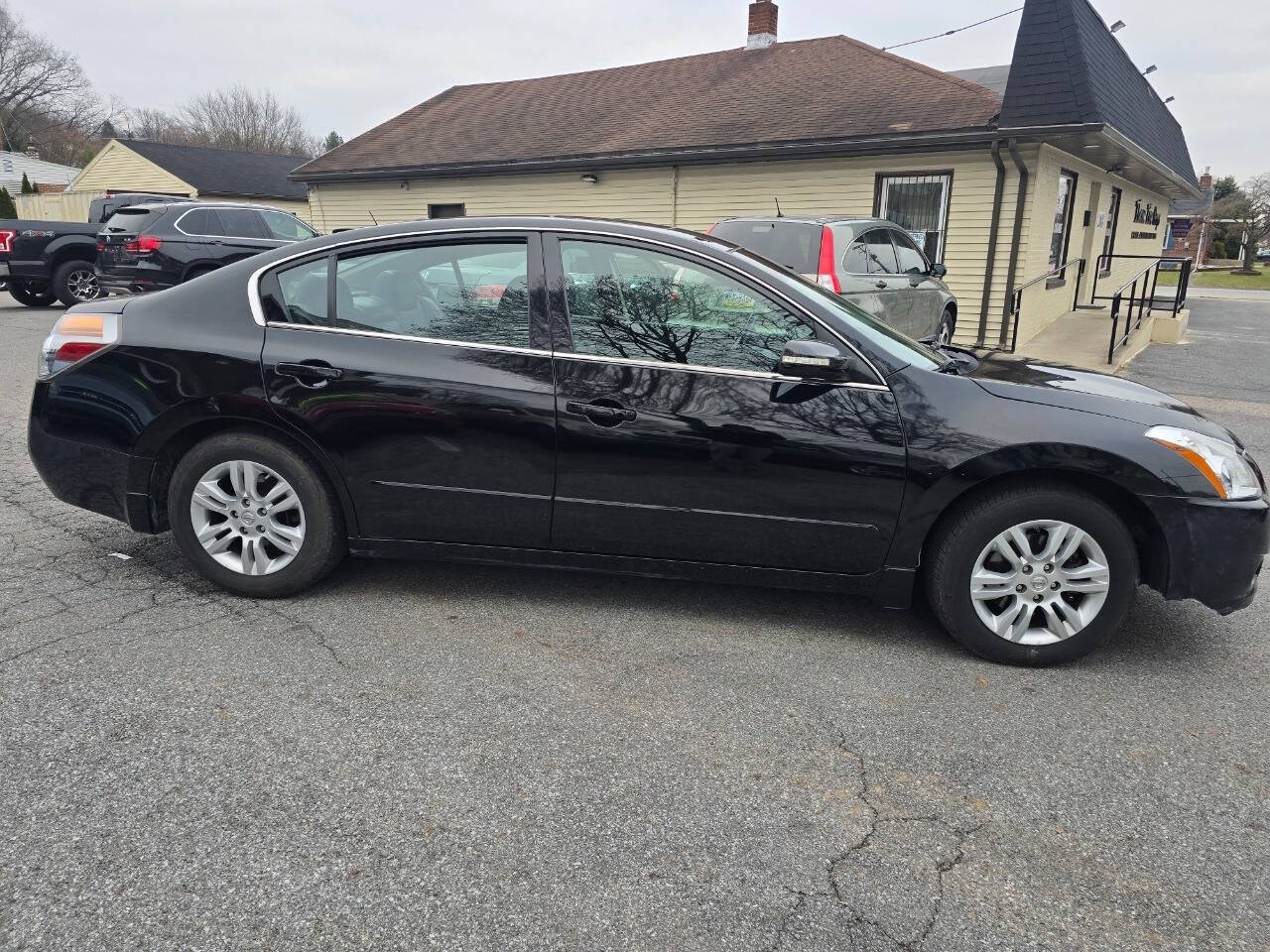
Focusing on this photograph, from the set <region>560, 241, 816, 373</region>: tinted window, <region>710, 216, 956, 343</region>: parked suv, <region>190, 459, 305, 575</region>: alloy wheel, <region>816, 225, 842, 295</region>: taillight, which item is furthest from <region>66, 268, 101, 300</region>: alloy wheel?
<region>560, 241, 816, 373</region>: tinted window

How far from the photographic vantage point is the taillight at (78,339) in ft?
12.3

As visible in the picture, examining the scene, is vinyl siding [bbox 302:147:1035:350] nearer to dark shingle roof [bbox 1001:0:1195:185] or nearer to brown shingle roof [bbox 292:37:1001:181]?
brown shingle roof [bbox 292:37:1001:181]

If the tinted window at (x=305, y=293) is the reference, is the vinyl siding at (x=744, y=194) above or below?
above

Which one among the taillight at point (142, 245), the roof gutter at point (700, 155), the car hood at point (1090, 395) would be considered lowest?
the car hood at point (1090, 395)

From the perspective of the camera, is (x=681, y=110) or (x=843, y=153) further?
(x=681, y=110)

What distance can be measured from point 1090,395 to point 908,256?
233 inches

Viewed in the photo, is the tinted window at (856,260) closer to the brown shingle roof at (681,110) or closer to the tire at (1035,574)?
the tire at (1035,574)

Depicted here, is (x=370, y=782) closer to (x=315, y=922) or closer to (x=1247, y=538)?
(x=315, y=922)

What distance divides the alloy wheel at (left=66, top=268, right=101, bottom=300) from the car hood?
15.4m

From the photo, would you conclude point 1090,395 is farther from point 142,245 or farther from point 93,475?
point 142,245

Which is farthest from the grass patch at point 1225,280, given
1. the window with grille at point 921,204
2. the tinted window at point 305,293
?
the tinted window at point 305,293

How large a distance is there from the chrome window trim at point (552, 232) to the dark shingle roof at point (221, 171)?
3020cm

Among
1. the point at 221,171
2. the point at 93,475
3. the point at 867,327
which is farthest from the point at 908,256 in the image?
Result: the point at 221,171

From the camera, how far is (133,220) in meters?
12.6
